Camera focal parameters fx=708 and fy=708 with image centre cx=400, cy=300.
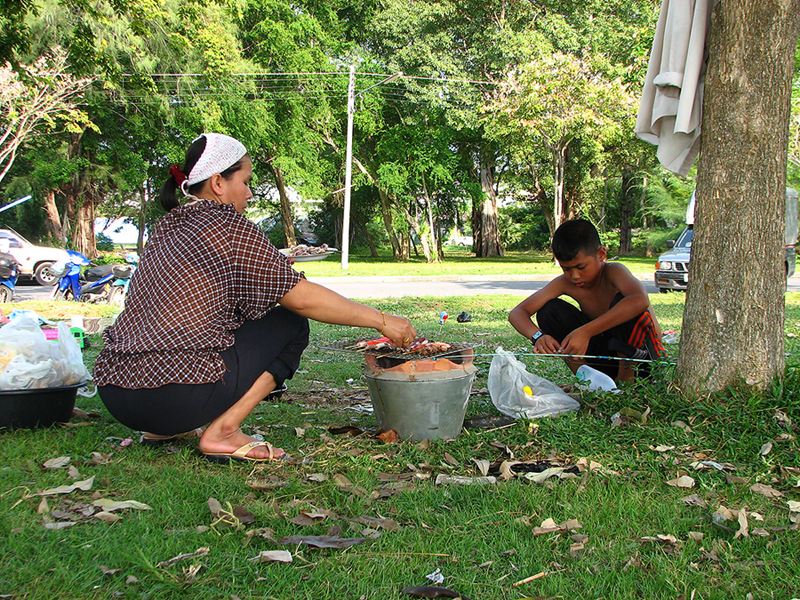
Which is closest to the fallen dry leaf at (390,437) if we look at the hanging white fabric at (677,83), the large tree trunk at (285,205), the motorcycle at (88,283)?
the hanging white fabric at (677,83)

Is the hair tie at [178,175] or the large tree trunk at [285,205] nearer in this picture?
the hair tie at [178,175]

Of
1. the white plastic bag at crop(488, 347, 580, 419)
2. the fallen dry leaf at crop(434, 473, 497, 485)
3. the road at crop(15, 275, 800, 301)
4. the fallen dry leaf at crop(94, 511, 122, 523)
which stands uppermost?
the white plastic bag at crop(488, 347, 580, 419)

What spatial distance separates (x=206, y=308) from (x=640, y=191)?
38839 millimetres

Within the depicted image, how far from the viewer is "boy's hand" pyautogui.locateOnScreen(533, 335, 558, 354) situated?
454 cm

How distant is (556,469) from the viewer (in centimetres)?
330

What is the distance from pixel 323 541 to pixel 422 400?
1189mm

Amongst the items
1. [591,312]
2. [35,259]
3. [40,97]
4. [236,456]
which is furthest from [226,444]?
[40,97]

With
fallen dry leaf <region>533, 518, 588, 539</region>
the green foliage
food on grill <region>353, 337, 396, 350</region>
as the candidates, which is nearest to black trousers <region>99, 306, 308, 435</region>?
food on grill <region>353, 337, 396, 350</region>

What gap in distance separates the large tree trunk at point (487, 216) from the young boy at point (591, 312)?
29040 millimetres

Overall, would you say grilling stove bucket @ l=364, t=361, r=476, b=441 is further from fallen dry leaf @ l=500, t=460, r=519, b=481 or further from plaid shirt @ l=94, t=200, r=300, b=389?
plaid shirt @ l=94, t=200, r=300, b=389

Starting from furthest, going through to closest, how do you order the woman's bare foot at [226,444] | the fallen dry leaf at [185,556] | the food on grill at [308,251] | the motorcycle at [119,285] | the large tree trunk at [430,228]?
the large tree trunk at [430,228] < the motorcycle at [119,285] < the food on grill at [308,251] < the woman's bare foot at [226,444] < the fallen dry leaf at [185,556]

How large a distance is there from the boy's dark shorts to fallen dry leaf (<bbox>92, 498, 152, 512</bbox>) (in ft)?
9.98

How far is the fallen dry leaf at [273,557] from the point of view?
7.93ft

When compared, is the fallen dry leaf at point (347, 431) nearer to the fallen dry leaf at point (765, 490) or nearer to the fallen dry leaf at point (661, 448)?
the fallen dry leaf at point (661, 448)
